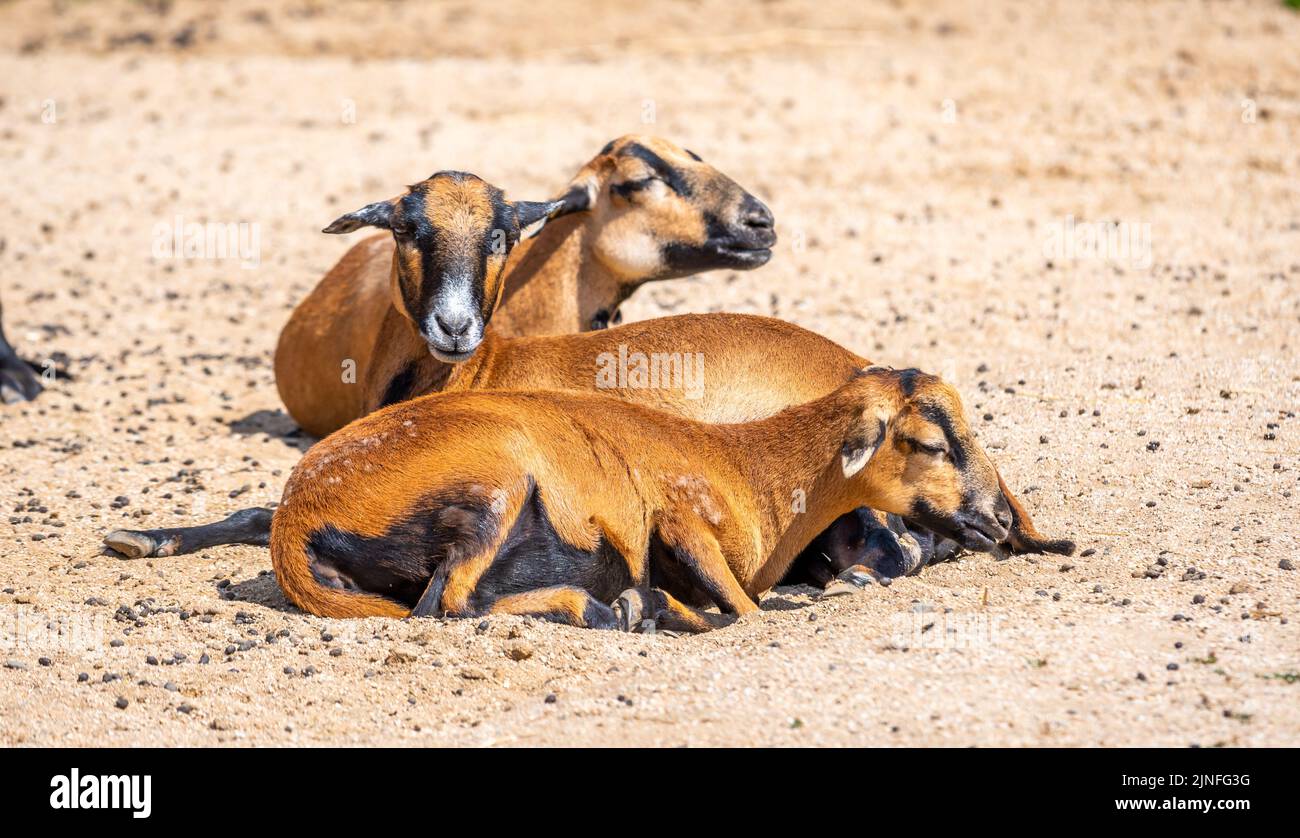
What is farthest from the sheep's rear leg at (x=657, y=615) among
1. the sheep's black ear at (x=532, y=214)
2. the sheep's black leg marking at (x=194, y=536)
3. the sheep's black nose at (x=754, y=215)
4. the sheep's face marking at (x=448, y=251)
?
the sheep's black nose at (x=754, y=215)

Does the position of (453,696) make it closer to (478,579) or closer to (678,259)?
(478,579)

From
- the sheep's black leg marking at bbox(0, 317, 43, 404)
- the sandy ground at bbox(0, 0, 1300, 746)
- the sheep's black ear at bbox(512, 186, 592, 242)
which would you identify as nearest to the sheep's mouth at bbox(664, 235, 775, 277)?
the sheep's black ear at bbox(512, 186, 592, 242)

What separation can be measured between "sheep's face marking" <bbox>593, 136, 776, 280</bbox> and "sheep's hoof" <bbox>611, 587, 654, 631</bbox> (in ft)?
10.7

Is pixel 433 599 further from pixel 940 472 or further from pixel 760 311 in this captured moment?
pixel 760 311

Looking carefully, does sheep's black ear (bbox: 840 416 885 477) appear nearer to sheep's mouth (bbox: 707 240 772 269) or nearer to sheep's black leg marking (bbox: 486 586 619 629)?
sheep's black leg marking (bbox: 486 586 619 629)

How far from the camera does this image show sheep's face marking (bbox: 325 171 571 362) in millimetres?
8258

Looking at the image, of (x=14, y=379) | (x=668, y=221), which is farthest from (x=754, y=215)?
(x=14, y=379)

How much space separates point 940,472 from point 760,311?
18.2 feet

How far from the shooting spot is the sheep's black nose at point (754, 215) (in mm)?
10078

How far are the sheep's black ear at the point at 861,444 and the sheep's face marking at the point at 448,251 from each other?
1917mm

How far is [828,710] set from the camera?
19.8 feet

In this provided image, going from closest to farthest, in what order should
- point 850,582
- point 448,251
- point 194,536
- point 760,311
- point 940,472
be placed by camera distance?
point 940,472 → point 850,582 → point 448,251 → point 194,536 → point 760,311

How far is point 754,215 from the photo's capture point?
10094 mm

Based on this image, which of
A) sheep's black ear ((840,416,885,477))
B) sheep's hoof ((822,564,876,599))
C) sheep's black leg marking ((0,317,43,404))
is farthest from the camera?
sheep's black leg marking ((0,317,43,404))
